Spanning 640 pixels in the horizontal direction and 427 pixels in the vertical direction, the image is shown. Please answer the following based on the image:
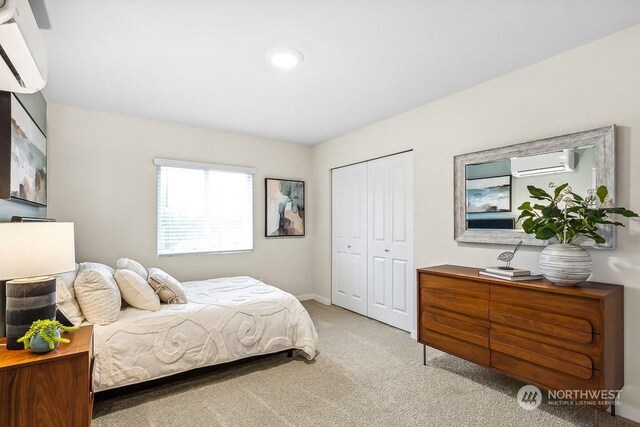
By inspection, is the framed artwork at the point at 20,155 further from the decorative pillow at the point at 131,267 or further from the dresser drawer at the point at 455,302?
the dresser drawer at the point at 455,302

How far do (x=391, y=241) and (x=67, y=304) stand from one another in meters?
3.02

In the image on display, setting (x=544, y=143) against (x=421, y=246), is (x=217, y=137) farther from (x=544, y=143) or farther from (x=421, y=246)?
(x=544, y=143)

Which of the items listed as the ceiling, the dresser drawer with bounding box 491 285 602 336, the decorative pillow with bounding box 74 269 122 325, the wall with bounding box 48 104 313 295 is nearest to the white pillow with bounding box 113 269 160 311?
the decorative pillow with bounding box 74 269 122 325

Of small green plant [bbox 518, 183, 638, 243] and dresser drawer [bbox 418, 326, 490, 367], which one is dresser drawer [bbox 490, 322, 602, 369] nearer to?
dresser drawer [bbox 418, 326, 490, 367]

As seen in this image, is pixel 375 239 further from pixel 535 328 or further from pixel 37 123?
pixel 37 123

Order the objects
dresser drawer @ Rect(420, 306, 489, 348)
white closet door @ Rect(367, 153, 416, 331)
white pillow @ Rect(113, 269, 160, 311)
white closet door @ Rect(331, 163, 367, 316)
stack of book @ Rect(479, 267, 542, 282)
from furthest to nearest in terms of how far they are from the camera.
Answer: white closet door @ Rect(331, 163, 367, 316) < white closet door @ Rect(367, 153, 416, 331) < white pillow @ Rect(113, 269, 160, 311) < dresser drawer @ Rect(420, 306, 489, 348) < stack of book @ Rect(479, 267, 542, 282)

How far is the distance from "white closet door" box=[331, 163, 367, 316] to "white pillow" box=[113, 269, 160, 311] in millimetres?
2488

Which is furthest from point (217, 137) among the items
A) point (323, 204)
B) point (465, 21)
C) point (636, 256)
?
point (636, 256)

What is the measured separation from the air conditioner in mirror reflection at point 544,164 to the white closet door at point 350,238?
72.8 inches

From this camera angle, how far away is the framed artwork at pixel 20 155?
1.97m

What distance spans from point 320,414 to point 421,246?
1.92 meters

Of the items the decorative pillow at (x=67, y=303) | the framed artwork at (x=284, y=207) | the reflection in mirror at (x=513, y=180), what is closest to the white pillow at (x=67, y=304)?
the decorative pillow at (x=67, y=303)

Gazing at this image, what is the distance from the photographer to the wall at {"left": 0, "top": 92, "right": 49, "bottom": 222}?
2.05 m
